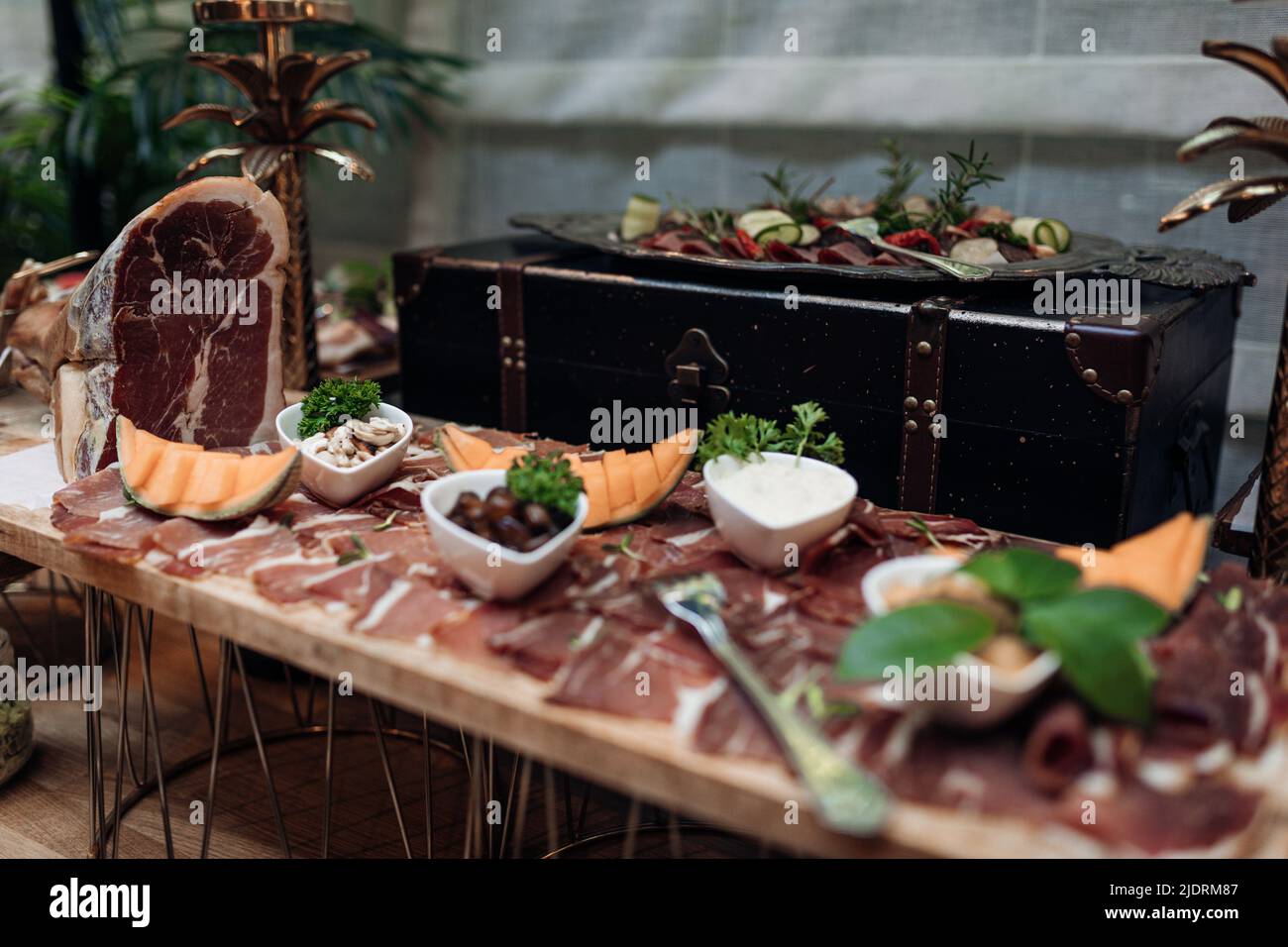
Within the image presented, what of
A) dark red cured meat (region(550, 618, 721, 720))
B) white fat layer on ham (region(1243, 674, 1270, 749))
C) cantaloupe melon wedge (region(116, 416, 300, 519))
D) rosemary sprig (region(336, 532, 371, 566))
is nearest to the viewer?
white fat layer on ham (region(1243, 674, 1270, 749))

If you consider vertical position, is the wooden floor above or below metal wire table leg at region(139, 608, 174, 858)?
below

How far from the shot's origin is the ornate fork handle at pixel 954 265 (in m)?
2.32

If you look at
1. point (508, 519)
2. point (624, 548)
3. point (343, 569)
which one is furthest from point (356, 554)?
point (624, 548)

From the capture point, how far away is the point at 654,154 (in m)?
4.03

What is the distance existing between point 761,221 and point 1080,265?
0.73 meters

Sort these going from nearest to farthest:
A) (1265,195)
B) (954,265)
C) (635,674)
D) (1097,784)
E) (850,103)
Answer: (1097,784), (635,674), (1265,195), (954,265), (850,103)

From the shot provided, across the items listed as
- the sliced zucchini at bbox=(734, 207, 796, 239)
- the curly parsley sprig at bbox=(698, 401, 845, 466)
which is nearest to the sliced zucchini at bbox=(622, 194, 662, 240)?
the sliced zucchini at bbox=(734, 207, 796, 239)

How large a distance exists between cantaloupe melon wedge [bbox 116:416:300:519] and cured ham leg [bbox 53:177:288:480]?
22cm

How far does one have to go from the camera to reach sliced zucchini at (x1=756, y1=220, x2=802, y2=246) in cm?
266

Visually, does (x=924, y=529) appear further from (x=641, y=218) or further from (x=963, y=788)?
(x=641, y=218)

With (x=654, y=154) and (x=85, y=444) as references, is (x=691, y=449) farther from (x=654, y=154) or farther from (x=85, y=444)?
(x=654, y=154)

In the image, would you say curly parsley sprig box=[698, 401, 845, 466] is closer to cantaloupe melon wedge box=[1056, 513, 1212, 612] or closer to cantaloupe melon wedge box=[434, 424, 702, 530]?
cantaloupe melon wedge box=[434, 424, 702, 530]

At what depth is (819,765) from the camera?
4.07 ft

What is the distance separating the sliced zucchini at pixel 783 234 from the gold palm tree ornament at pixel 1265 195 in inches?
39.3
